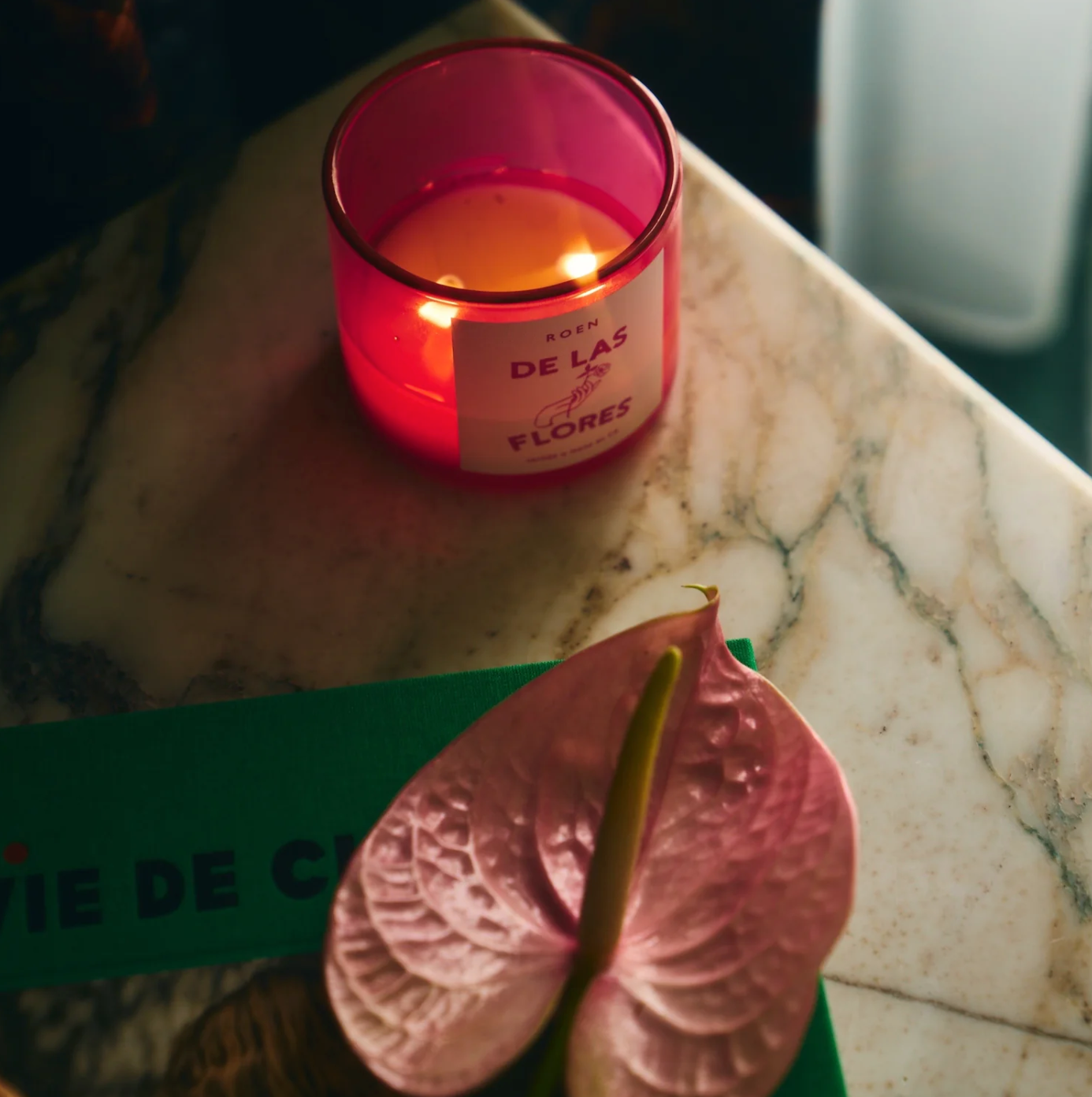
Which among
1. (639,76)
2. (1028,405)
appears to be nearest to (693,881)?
(639,76)

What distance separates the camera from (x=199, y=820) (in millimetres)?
346

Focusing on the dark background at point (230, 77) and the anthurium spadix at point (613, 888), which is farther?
the dark background at point (230, 77)

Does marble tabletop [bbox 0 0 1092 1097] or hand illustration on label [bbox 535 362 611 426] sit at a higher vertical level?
hand illustration on label [bbox 535 362 611 426]

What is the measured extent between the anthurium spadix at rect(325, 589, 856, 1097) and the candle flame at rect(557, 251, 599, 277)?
145 millimetres

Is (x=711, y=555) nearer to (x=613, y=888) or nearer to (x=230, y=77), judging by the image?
(x=613, y=888)

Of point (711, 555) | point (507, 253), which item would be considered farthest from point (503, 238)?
point (711, 555)

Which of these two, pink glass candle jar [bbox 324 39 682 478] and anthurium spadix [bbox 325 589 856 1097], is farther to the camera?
pink glass candle jar [bbox 324 39 682 478]

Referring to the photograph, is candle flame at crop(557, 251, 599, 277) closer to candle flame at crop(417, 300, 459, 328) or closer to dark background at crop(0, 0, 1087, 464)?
candle flame at crop(417, 300, 459, 328)

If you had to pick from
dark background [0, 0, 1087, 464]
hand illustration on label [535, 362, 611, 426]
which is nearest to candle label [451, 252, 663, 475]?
hand illustration on label [535, 362, 611, 426]

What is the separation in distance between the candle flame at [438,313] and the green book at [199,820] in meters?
0.10

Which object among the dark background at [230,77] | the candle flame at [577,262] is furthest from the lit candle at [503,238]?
the dark background at [230,77]

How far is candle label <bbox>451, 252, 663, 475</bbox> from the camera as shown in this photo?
0.35 meters

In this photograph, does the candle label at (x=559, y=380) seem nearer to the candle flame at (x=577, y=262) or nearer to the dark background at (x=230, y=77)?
the candle flame at (x=577, y=262)

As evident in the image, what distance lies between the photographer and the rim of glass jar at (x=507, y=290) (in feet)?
1.11
